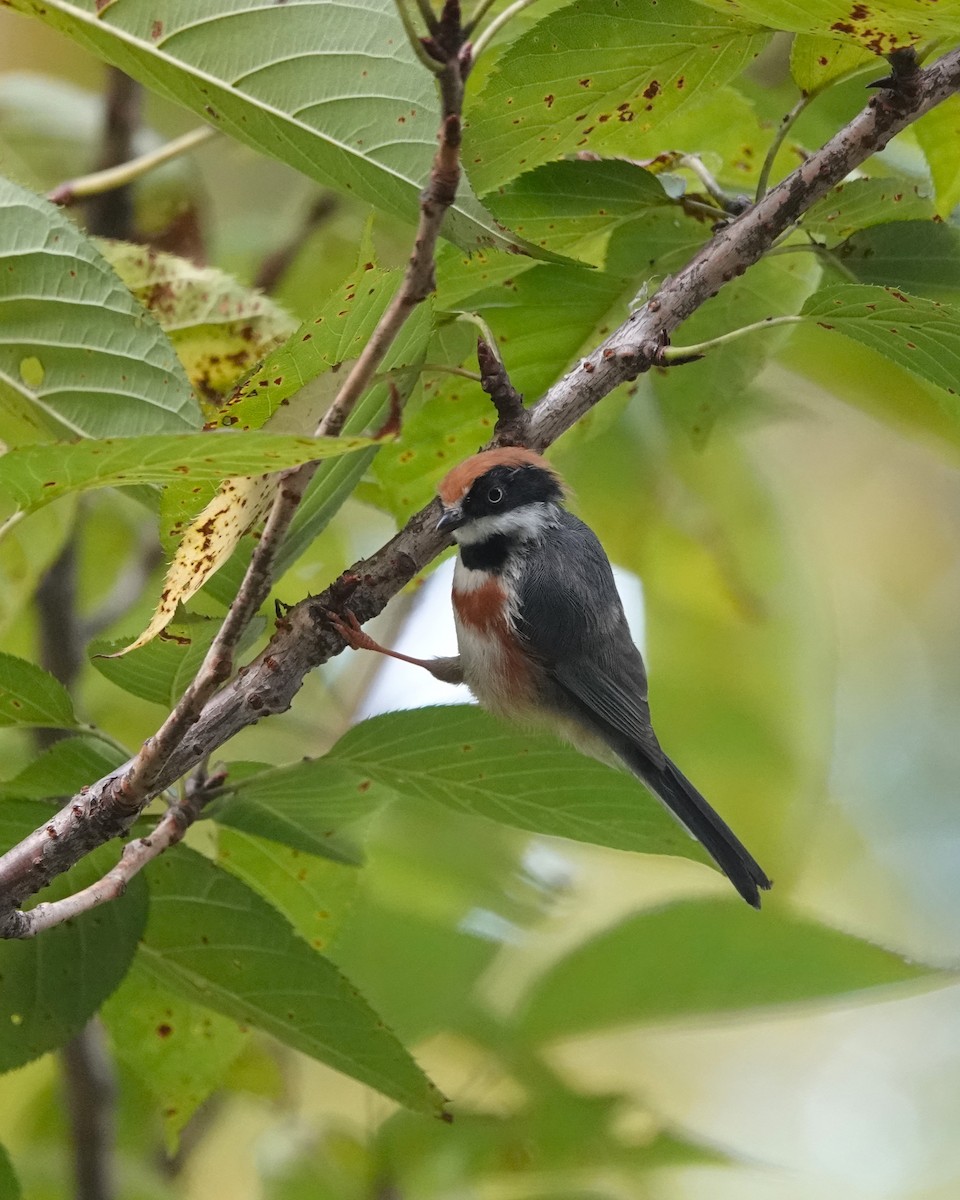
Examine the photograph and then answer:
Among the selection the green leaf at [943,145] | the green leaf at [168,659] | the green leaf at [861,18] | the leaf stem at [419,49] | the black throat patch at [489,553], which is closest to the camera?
the leaf stem at [419,49]

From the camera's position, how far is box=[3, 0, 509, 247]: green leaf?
149cm

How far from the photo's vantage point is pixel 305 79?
1552 millimetres

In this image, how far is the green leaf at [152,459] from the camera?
105 centimetres

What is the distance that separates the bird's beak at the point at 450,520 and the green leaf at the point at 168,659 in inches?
10.7

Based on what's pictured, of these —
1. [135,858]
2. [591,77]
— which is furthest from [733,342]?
[135,858]

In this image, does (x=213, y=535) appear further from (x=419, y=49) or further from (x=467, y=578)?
(x=467, y=578)

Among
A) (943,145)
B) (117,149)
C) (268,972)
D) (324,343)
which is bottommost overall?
(268,972)

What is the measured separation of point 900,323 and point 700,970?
4.03 feet

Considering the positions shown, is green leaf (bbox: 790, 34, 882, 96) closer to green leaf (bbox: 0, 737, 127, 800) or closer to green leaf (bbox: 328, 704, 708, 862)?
green leaf (bbox: 328, 704, 708, 862)

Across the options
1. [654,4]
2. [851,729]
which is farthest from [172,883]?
[851,729]

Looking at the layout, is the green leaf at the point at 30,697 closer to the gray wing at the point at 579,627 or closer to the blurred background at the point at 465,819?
the blurred background at the point at 465,819

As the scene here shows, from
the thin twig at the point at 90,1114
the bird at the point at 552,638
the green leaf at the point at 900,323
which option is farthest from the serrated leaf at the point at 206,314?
the thin twig at the point at 90,1114

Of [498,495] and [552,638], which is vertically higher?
[498,495]

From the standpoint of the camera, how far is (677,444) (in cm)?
304
